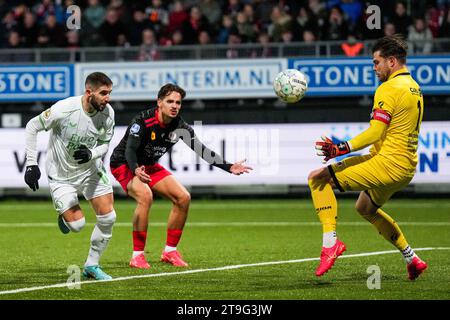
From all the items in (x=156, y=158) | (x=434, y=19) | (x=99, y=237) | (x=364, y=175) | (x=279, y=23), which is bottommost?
(x=99, y=237)

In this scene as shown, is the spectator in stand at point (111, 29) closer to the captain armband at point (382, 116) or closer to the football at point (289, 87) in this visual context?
the football at point (289, 87)

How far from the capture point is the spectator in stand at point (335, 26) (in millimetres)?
20734

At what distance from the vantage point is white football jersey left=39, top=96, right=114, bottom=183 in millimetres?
9906

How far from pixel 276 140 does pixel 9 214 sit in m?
5.49

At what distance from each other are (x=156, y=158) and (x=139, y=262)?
51.3 inches

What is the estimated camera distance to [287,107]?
67.8 ft

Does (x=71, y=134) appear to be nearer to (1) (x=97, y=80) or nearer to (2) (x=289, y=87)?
(1) (x=97, y=80)

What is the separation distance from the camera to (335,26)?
20766mm

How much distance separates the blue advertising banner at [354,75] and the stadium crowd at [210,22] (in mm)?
485

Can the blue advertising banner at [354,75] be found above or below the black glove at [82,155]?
above

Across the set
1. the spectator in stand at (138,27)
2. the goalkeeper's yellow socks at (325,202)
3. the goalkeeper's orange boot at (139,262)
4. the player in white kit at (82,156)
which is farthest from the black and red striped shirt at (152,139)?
the spectator in stand at (138,27)

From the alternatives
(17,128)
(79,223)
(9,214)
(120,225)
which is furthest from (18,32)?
(79,223)

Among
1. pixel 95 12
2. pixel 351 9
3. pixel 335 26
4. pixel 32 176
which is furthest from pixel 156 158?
pixel 95 12

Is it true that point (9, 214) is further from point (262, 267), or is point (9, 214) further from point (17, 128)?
point (262, 267)
